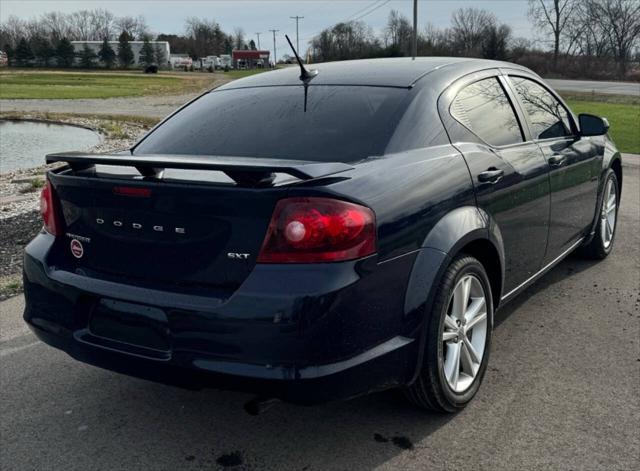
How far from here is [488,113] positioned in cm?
360

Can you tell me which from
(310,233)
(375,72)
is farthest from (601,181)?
(310,233)

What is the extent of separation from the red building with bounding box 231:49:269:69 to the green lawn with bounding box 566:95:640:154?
98869 mm

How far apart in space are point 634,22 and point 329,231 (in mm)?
79031

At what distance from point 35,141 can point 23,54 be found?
90.3 m

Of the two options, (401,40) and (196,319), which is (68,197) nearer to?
(196,319)

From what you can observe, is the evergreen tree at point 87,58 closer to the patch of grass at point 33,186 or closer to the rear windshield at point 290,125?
the patch of grass at point 33,186

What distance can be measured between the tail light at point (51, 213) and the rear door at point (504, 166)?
1.91m

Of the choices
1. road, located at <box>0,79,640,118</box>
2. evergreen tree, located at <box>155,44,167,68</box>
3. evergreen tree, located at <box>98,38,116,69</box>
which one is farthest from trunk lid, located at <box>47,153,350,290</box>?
evergreen tree, located at <box>155,44,167,68</box>

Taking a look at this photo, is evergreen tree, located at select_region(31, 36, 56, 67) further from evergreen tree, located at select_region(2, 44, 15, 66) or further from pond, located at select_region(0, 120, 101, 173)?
pond, located at select_region(0, 120, 101, 173)

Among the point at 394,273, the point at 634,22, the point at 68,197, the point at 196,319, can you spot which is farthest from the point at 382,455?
the point at 634,22

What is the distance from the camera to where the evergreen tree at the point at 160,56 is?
4213 inches

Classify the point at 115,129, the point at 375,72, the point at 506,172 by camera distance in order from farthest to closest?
the point at 115,129
the point at 375,72
the point at 506,172

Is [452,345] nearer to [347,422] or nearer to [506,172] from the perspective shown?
[347,422]

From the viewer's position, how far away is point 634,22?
6969cm
